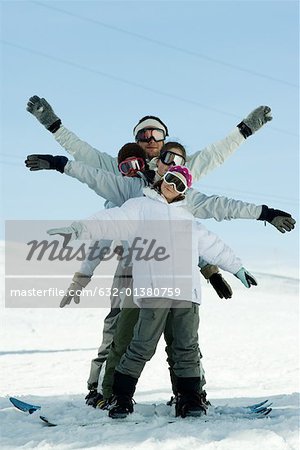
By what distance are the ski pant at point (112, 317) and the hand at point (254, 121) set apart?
58.3 inches

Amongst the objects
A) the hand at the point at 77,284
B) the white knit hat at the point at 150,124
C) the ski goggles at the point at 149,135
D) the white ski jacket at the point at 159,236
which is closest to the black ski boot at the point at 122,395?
the white ski jacket at the point at 159,236

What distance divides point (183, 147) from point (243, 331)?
11845mm

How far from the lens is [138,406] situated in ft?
17.7

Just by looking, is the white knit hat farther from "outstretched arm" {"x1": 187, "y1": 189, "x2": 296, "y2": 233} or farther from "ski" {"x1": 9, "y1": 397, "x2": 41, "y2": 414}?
"ski" {"x1": 9, "y1": 397, "x2": 41, "y2": 414}

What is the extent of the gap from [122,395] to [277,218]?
A: 162cm

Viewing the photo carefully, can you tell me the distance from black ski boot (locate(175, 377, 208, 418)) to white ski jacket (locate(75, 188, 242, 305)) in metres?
0.54

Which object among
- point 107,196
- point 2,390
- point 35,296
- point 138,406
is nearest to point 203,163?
point 107,196

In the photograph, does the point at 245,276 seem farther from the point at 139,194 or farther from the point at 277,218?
the point at 139,194

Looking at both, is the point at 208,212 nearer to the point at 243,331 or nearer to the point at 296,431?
the point at 296,431

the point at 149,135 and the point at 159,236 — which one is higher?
the point at 149,135

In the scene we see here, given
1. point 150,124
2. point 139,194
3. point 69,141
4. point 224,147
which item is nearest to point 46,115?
point 69,141

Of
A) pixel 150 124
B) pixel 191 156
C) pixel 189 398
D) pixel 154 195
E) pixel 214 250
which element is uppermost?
pixel 150 124

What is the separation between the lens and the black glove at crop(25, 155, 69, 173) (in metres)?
5.12

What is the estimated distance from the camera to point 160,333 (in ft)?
15.7
